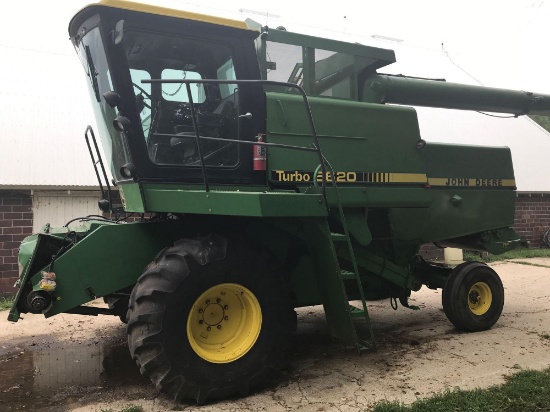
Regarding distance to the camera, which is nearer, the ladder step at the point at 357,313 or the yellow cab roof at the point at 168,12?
the yellow cab roof at the point at 168,12

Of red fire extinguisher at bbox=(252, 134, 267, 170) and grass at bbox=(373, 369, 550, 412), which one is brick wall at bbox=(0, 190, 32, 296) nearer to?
red fire extinguisher at bbox=(252, 134, 267, 170)

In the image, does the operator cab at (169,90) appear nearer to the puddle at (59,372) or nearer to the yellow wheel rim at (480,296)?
the puddle at (59,372)

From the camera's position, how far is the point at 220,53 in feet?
13.5

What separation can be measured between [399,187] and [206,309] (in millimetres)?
2376

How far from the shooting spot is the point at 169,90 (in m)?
3.97

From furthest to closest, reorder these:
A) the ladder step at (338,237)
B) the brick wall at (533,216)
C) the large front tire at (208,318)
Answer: the brick wall at (533,216)
the ladder step at (338,237)
the large front tire at (208,318)

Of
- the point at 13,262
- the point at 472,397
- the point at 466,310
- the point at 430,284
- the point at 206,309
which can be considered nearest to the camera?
the point at 472,397

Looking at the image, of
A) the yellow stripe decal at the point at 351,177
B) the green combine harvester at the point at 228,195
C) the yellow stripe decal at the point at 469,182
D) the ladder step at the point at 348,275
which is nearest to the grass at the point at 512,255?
the yellow stripe decal at the point at 469,182

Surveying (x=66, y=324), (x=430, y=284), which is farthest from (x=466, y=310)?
(x=66, y=324)

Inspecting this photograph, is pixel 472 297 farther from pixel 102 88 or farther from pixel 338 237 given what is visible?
pixel 102 88

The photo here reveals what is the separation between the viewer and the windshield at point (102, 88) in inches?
152

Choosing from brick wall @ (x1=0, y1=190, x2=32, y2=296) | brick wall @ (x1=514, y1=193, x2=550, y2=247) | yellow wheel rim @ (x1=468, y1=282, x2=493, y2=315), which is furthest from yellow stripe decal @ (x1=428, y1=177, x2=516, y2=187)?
brick wall @ (x1=514, y1=193, x2=550, y2=247)

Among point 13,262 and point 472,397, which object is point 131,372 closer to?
point 472,397

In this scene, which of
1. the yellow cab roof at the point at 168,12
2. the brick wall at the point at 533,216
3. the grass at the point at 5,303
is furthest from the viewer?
the brick wall at the point at 533,216
